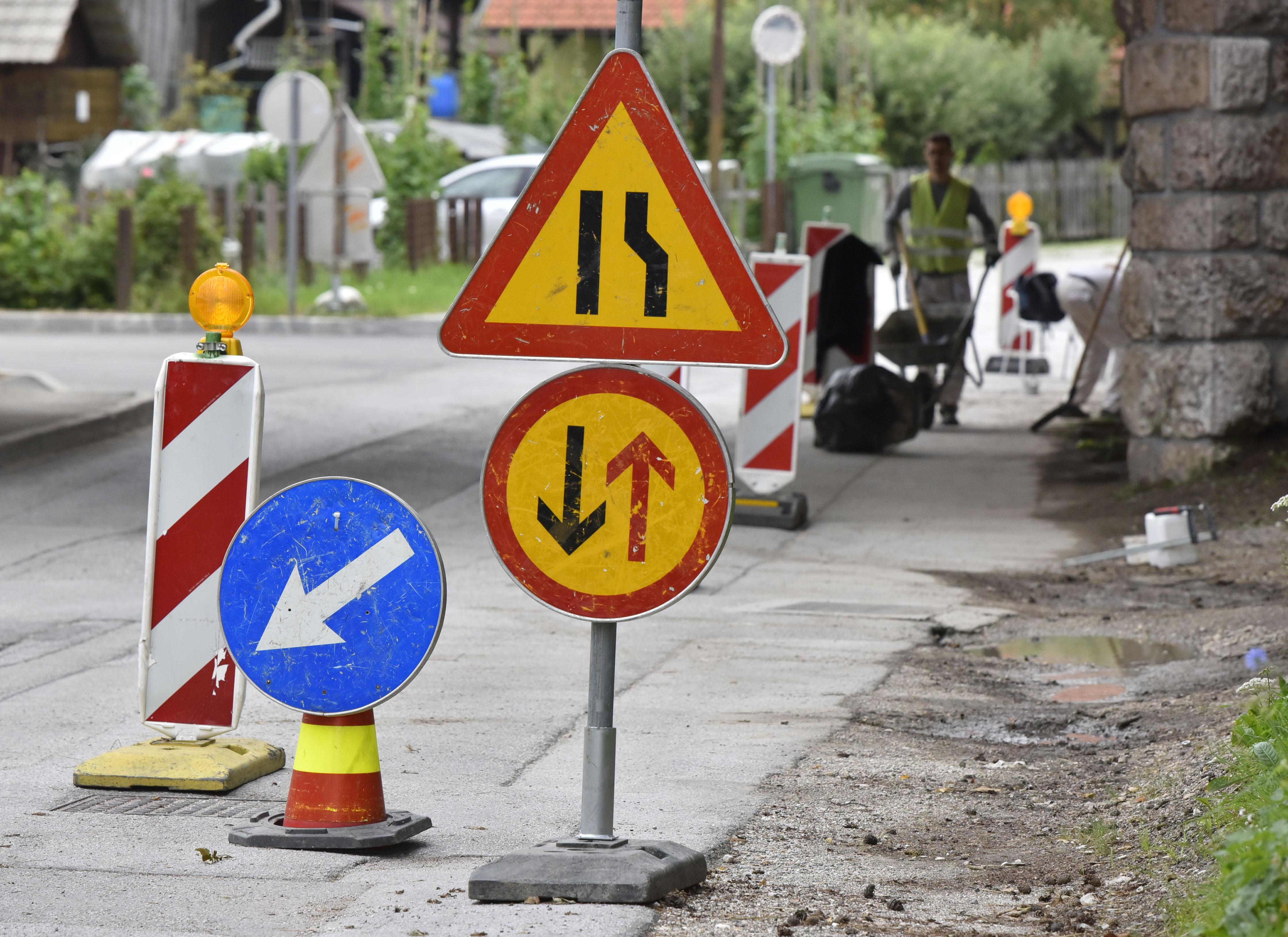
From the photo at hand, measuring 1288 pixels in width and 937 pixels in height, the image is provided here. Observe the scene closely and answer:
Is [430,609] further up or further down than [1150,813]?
further up

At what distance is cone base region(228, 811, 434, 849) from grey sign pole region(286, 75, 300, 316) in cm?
1717

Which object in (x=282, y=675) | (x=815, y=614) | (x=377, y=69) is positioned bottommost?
(x=815, y=614)

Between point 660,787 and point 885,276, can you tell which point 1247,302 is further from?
point 885,276

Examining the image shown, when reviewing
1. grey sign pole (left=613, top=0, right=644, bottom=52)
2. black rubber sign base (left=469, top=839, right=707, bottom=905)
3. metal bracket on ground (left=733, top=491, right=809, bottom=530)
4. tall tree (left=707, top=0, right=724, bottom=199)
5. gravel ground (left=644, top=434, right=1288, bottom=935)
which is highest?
tall tree (left=707, top=0, right=724, bottom=199)

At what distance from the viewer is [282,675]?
4574 mm

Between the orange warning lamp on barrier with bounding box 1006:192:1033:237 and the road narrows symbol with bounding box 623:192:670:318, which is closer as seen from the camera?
the road narrows symbol with bounding box 623:192:670:318

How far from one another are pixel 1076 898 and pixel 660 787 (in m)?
1.32

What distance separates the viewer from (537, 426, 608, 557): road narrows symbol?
4156mm

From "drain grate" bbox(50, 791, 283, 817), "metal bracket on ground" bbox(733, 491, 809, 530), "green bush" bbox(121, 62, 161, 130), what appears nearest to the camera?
"drain grate" bbox(50, 791, 283, 817)

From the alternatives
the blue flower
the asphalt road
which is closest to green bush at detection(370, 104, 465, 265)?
the asphalt road

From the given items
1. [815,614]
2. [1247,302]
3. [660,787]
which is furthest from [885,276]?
[660,787]

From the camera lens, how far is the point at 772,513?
1041 cm

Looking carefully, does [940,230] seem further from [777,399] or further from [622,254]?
[622,254]

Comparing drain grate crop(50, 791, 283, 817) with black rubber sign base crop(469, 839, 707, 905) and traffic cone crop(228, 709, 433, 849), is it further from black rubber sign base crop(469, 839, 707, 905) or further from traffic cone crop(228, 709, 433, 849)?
black rubber sign base crop(469, 839, 707, 905)
